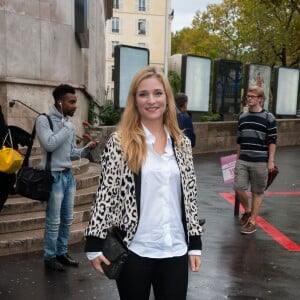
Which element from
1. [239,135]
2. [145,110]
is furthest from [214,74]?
[145,110]

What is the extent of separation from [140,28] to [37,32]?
2355 inches

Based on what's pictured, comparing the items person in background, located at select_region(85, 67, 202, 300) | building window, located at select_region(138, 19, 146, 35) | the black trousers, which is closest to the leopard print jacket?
person in background, located at select_region(85, 67, 202, 300)

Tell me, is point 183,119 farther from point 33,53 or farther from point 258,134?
point 33,53

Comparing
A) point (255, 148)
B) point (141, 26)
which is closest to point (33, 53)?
Result: point (255, 148)

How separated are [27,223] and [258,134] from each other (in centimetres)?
311

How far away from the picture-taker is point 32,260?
16.5 feet

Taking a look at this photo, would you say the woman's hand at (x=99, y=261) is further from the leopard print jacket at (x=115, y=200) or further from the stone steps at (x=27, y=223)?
the stone steps at (x=27, y=223)

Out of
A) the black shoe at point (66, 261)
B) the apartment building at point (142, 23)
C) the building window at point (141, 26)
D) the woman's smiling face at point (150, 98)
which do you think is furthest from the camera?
the building window at point (141, 26)

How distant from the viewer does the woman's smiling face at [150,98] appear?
8.58 feet

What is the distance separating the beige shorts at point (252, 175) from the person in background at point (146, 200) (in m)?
3.88

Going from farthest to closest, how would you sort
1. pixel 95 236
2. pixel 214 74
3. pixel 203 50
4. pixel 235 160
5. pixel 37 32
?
pixel 203 50 → pixel 214 74 → pixel 37 32 → pixel 235 160 → pixel 95 236

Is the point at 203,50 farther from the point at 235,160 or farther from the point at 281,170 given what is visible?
the point at 235,160

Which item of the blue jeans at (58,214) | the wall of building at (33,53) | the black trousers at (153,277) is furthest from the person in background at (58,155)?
the wall of building at (33,53)

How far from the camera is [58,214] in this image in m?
4.74
